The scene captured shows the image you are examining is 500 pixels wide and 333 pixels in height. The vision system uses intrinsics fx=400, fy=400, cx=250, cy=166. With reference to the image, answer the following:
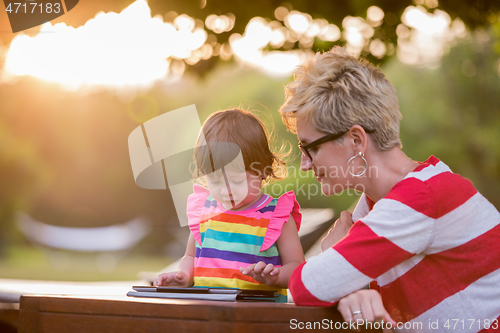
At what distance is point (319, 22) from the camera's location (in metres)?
3.40

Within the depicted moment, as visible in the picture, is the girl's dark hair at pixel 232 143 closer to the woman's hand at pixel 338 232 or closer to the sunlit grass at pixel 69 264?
the woman's hand at pixel 338 232

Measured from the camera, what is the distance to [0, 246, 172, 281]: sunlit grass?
8.80 meters

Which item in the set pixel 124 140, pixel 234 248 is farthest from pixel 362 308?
pixel 124 140

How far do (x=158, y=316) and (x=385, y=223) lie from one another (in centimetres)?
62

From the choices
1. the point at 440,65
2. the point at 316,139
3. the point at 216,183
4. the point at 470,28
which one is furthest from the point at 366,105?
the point at 440,65

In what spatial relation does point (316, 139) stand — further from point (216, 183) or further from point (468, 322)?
point (468, 322)

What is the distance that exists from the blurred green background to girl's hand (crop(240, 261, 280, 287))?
247 inches

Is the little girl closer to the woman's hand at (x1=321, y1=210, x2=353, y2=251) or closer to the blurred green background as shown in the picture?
the woman's hand at (x1=321, y1=210, x2=353, y2=251)

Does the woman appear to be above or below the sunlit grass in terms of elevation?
below

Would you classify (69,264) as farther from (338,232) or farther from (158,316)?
(158,316)

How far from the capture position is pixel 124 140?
14.8m

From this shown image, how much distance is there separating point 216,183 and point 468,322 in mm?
1005

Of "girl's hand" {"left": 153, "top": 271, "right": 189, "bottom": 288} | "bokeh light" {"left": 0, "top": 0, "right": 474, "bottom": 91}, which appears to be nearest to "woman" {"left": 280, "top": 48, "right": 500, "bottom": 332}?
"girl's hand" {"left": 153, "top": 271, "right": 189, "bottom": 288}

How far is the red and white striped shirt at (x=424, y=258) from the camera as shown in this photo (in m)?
1.01
